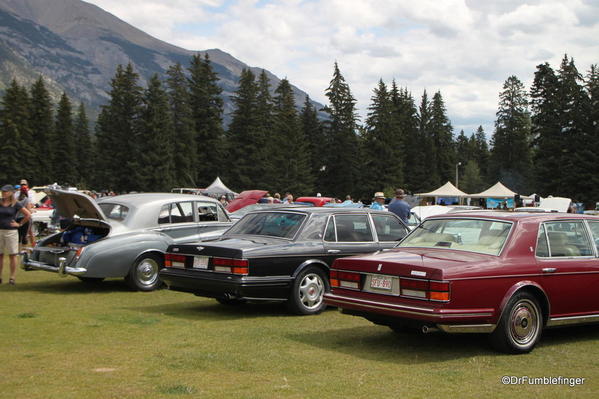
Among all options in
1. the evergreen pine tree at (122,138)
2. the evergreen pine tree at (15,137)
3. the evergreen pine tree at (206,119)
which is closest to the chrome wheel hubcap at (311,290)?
the evergreen pine tree at (122,138)

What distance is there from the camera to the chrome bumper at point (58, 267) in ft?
38.0

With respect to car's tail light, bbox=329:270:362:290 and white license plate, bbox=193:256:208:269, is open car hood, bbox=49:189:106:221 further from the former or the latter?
car's tail light, bbox=329:270:362:290

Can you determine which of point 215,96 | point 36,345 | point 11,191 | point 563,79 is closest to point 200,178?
point 215,96

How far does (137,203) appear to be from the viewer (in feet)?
42.4

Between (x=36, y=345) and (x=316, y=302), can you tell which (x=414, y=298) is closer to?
(x=316, y=302)

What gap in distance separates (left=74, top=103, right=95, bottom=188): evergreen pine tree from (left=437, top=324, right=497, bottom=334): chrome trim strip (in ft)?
311

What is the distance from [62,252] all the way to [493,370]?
8115 mm

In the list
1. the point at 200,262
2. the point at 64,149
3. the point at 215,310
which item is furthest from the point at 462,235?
the point at 64,149

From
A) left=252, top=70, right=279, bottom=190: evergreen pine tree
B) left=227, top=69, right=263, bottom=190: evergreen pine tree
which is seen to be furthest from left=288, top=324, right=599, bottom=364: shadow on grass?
left=227, top=69, right=263, bottom=190: evergreen pine tree

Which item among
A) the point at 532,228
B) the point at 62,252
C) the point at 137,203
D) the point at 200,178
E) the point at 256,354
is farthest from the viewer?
the point at 200,178

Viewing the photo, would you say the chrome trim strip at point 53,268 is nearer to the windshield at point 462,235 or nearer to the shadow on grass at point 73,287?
the shadow on grass at point 73,287

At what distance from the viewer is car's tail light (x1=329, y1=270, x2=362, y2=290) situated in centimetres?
767

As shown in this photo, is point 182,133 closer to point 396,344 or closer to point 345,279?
point 345,279

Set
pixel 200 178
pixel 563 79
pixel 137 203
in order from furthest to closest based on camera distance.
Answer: pixel 200 178 → pixel 563 79 → pixel 137 203
